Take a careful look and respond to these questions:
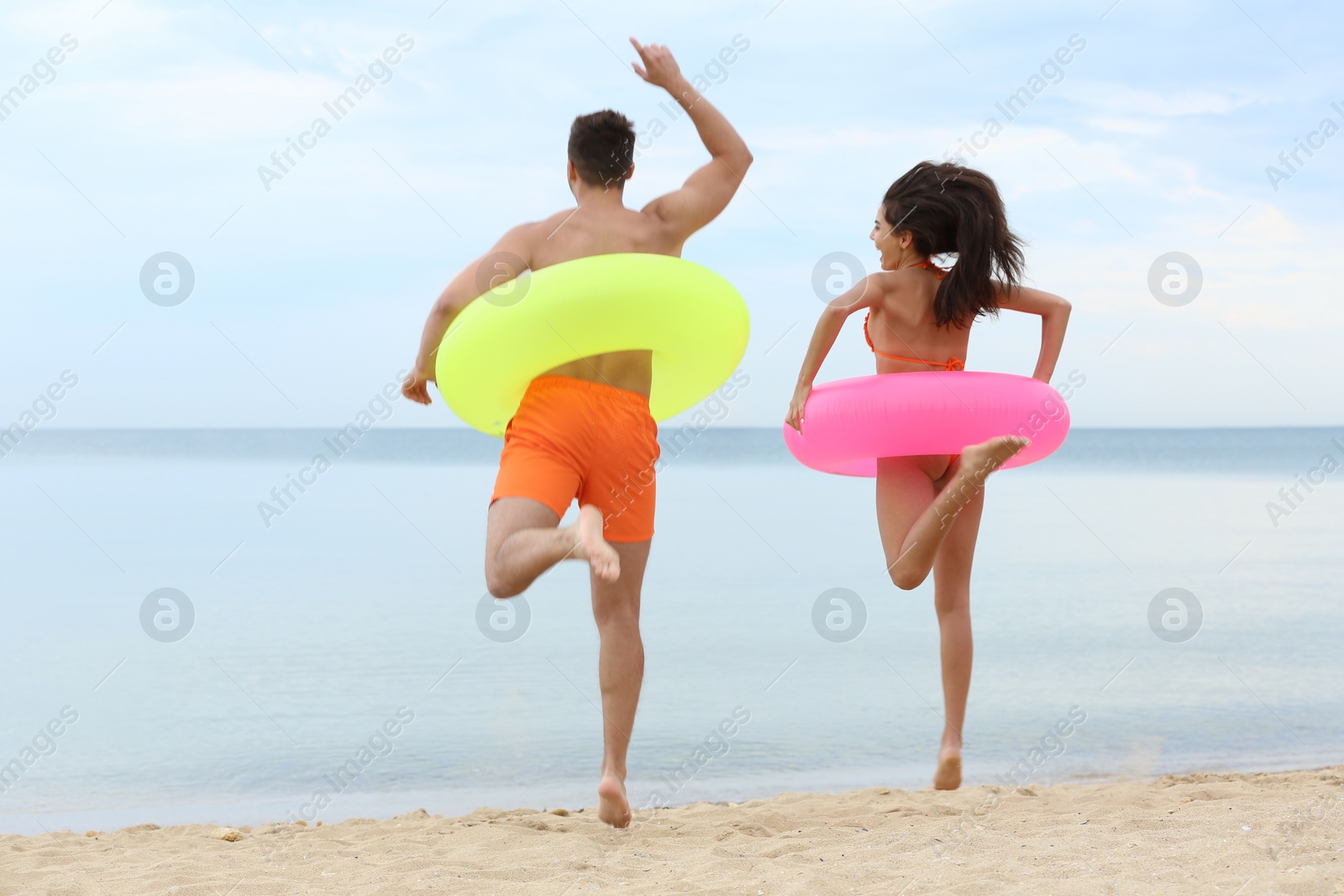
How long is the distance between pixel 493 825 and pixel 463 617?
4567 millimetres

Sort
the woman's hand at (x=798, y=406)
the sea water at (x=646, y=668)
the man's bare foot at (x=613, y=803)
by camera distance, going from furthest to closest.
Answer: the sea water at (x=646, y=668) < the woman's hand at (x=798, y=406) < the man's bare foot at (x=613, y=803)

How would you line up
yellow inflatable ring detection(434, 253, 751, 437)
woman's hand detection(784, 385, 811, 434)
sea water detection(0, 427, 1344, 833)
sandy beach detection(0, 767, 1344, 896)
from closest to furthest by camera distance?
sandy beach detection(0, 767, 1344, 896) < yellow inflatable ring detection(434, 253, 751, 437) < woman's hand detection(784, 385, 811, 434) < sea water detection(0, 427, 1344, 833)

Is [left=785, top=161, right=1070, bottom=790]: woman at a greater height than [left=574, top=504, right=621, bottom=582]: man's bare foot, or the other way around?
[left=785, top=161, right=1070, bottom=790]: woman

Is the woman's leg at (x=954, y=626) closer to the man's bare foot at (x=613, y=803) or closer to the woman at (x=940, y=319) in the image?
the woman at (x=940, y=319)

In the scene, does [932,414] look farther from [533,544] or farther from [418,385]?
[418,385]

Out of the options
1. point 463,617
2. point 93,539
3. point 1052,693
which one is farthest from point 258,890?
point 93,539

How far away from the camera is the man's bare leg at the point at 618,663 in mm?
3627

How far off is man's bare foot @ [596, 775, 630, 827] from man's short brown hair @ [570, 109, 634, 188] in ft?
6.63

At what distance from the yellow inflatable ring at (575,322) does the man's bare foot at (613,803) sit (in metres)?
1.33

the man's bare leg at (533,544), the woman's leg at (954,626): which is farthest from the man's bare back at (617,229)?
the woman's leg at (954,626)

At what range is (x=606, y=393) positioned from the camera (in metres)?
Answer: 3.51

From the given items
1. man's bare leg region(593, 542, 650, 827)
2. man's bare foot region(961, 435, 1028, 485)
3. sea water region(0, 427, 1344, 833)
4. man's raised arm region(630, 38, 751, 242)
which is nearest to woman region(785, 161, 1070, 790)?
man's bare foot region(961, 435, 1028, 485)

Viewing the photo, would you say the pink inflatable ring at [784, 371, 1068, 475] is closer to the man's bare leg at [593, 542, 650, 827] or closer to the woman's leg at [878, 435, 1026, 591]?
the woman's leg at [878, 435, 1026, 591]

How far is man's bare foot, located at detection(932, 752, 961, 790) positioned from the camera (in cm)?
380
